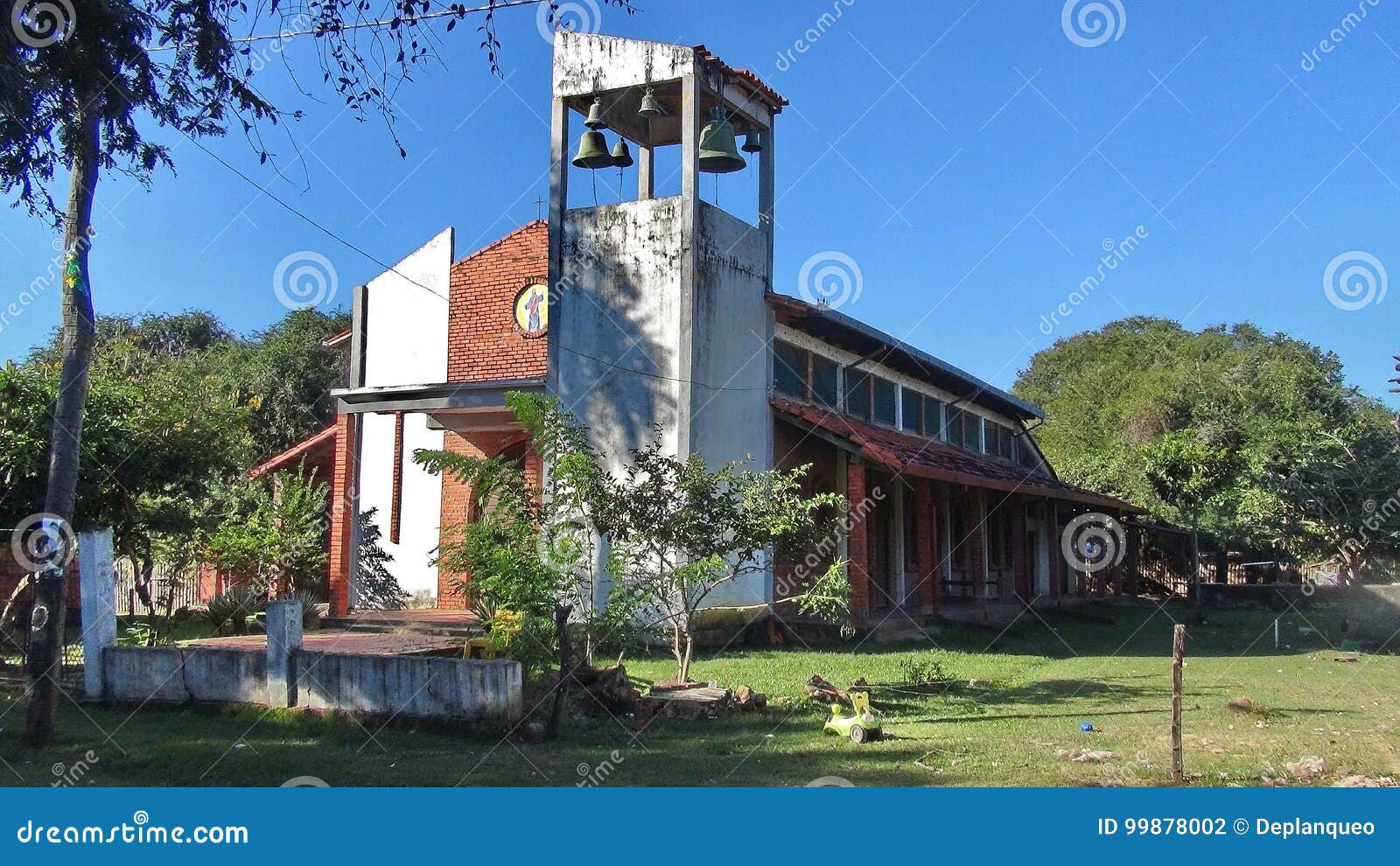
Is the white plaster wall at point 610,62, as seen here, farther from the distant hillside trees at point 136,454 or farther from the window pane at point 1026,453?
the window pane at point 1026,453

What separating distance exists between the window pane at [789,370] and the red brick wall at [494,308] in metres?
3.62

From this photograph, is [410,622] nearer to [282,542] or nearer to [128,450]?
[282,542]

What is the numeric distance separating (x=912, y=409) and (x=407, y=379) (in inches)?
403

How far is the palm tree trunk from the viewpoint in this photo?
8336 millimetres

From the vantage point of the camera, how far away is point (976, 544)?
969 inches

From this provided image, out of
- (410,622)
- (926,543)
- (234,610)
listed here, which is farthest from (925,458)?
(234,610)

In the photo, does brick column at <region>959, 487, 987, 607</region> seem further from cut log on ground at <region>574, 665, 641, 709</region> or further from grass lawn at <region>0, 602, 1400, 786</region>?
cut log on ground at <region>574, 665, 641, 709</region>

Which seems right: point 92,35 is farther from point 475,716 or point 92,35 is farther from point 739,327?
point 739,327

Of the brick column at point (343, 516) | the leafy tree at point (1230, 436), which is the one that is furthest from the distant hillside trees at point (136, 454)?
the leafy tree at point (1230, 436)

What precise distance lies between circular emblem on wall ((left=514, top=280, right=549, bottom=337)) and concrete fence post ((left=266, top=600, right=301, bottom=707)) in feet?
26.2

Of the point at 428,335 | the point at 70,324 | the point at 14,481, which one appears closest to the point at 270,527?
the point at 428,335

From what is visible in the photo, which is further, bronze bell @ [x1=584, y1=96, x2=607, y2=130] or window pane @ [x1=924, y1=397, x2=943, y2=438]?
window pane @ [x1=924, y1=397, x2=943, y2=438]

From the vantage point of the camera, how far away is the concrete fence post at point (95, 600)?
34.0ft

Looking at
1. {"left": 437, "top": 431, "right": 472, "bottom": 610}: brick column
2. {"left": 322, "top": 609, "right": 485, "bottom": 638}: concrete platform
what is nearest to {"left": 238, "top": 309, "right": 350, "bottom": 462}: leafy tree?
{"left": 437, "top": 431, "right": 472, "bottom": 610}: brick column
